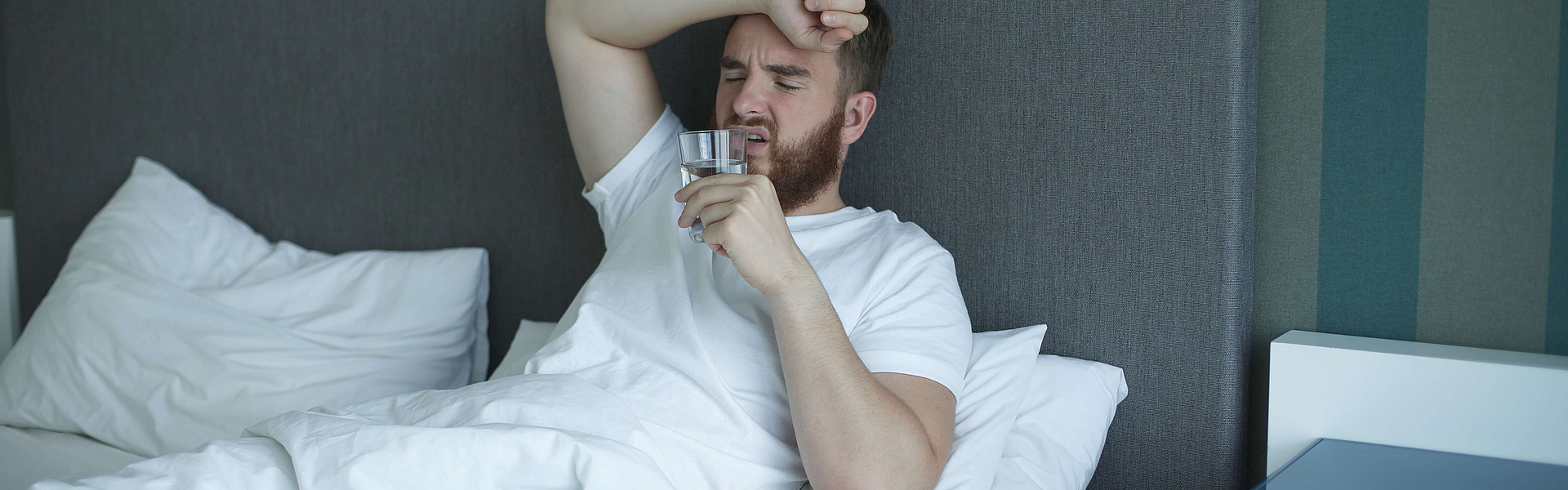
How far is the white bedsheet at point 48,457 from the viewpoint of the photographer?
1.58 metres

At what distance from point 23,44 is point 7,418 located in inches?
44.3

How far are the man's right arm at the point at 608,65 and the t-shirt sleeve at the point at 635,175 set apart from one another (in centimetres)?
2

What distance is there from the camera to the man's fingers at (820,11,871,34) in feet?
4.44

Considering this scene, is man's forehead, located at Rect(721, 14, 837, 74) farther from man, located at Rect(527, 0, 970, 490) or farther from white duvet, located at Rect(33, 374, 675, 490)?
white duvet, located at Rect(33, 374, 675, 490)

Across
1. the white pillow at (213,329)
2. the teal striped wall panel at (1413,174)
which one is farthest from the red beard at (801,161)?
the white pillow at (213,329)

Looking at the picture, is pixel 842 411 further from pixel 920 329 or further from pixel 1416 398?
pixel 1416 398

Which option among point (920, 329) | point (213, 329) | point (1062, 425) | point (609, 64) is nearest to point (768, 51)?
point (609, 64)

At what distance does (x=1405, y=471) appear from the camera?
128 cm

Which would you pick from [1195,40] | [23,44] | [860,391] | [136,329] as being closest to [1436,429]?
[1195,40]

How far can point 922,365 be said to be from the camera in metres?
1.23

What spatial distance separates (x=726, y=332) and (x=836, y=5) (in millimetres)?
489

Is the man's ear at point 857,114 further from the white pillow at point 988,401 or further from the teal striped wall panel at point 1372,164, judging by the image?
the teal striped wall panel at point 1372,164

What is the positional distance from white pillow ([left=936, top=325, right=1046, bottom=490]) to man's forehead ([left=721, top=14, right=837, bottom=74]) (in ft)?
1.65

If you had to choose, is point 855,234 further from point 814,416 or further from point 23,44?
point 23,44
